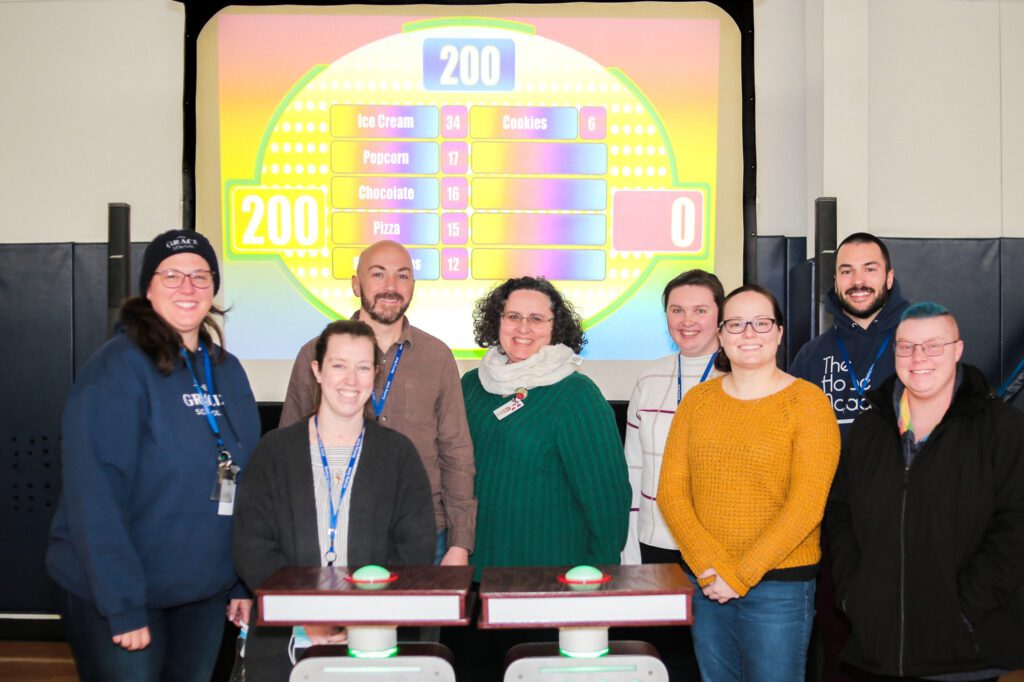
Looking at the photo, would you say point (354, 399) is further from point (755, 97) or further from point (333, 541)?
point (755, 97)

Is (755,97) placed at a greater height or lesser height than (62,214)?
greater

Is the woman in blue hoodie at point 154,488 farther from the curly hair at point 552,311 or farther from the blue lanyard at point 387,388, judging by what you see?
the curly hair at point 552,311

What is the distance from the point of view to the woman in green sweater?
7.93 feet

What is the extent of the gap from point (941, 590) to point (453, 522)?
1262 mm

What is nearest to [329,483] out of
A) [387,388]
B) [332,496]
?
[332,496]

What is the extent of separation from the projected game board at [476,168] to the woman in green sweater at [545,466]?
1.23 meters

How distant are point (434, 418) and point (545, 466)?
0.36 metres

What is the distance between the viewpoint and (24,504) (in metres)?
3.96

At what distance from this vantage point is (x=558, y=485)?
96.3 inches

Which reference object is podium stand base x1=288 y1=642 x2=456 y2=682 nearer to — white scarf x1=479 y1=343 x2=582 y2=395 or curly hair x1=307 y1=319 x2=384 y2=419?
curly hair x1=307 y1=319 x2=384 y2=419

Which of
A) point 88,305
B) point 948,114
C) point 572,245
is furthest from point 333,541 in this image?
point 948,114

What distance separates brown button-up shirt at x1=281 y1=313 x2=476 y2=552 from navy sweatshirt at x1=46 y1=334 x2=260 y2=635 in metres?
0.44

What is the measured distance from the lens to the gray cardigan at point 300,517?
70.2 inches

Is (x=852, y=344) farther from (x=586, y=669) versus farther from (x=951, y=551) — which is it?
(x=586, y=669)
